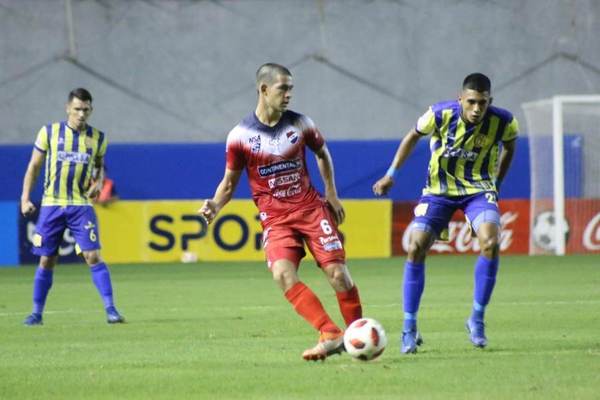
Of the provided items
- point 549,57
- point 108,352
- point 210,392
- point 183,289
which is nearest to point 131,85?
point 549,57

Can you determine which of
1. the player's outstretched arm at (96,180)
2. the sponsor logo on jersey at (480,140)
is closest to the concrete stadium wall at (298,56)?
the player's outstretched arm at (96,180)

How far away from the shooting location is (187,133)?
2756 cm

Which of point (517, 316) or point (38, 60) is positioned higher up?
point (38, 60)

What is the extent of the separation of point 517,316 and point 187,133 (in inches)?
684

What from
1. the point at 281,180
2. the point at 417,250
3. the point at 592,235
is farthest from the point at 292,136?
the point at 592,235

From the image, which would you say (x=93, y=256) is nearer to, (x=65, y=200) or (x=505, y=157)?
(x=65, y=200)

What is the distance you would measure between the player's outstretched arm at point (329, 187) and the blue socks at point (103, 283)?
3664 mm

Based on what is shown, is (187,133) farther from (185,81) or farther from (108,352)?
(108,352)

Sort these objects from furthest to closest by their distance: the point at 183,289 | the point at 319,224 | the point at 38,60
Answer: the point at 38,60
the point at 183,289
the point at 319,224

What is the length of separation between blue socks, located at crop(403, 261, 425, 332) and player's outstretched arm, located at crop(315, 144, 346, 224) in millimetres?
706

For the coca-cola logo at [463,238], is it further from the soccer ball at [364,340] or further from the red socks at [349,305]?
the soccer ball at [364,340]

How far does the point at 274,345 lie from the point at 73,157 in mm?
3274

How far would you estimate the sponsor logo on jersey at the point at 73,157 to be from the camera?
11.2m

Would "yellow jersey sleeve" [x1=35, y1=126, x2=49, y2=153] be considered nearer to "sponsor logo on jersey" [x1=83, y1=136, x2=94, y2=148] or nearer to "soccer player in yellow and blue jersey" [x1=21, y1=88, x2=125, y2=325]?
"soccer player in yellow and blue jersey" [x1=21, y1=88, x2=125, y2=325]
